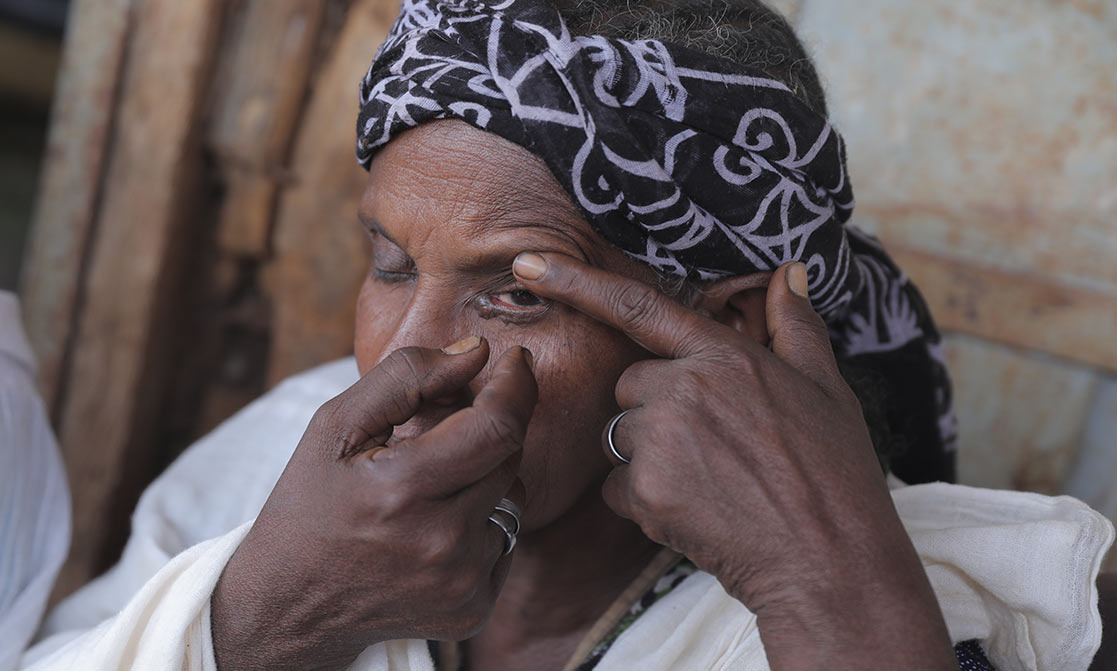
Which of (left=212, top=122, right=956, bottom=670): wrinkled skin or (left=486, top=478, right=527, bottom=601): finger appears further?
(left=486, top=478, right=527, bottom=601): finger

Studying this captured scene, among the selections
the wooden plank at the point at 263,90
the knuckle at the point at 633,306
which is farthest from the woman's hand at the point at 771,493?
the wooden plank at the point at 263,90

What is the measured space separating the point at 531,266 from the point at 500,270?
13 cm

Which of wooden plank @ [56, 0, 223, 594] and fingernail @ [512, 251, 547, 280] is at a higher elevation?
fingernail @ [512, 251, 547, 280]

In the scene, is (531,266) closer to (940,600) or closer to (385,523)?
(385,523)

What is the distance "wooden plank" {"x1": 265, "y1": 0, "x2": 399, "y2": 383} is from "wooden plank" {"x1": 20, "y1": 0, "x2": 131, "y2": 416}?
517mm

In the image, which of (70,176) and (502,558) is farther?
(70,176)

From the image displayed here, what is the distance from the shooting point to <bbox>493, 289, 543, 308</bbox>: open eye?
4.44 feet

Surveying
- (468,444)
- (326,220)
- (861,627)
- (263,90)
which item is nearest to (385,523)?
(468,444)

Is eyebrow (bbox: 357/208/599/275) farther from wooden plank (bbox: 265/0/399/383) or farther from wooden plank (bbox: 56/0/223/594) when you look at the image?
wooden plank (bbox: 56/0/223/594)

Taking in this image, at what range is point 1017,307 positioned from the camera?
7.45ft

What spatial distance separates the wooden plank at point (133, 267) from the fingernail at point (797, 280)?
1.81 metres

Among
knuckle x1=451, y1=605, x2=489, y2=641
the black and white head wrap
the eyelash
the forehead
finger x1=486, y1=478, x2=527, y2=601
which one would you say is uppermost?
the black and white head wrap

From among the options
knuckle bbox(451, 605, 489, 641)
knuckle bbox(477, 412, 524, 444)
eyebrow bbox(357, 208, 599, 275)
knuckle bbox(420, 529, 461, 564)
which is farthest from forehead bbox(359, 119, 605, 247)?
knuckle bbox(451, 605, 489, 641)

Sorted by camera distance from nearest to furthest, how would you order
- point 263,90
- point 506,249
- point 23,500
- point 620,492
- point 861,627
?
point 861,627 < point 620,492 < point 506,249 < point 23,500 < point 263,90
